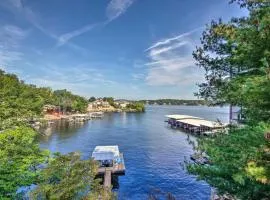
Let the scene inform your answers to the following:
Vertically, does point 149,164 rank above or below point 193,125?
below

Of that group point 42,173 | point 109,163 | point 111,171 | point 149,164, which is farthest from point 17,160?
point 149,164

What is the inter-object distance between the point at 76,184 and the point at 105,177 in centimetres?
1747

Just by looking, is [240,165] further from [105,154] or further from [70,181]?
[105,154]

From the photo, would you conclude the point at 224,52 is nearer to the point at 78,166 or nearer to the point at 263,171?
the point at 263,171

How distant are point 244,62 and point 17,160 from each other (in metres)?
12.0

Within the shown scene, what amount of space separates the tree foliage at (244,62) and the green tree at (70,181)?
680 centimetres

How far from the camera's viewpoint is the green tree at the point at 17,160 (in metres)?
12.2

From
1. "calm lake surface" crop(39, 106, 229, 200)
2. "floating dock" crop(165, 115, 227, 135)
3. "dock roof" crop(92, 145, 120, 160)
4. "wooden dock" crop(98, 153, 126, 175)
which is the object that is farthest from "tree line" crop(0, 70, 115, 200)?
"floating dock" crop(165, 115, 227, 135)

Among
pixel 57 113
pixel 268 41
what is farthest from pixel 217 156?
pixel 57 113

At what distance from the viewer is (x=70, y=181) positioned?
11.4 m

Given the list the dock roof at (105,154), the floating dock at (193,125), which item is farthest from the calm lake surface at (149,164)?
the floating dock at (193,125)

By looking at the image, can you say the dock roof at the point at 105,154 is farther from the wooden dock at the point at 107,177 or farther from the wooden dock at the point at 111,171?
the wooden dock at the point at 107,177

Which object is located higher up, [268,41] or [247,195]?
[268,41]

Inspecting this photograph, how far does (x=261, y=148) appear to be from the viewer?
5223mm
